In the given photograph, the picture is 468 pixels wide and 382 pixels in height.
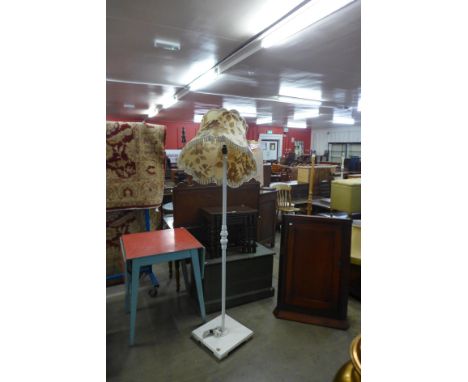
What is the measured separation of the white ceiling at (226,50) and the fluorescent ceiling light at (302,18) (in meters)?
0.10

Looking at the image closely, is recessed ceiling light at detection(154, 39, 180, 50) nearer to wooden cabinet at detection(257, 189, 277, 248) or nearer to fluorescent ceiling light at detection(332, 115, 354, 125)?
wooden cabinet at detection(257, 189, 277, 248)

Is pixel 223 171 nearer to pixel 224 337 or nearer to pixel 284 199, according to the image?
pixel 224 337

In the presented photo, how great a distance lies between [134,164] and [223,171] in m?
1.32

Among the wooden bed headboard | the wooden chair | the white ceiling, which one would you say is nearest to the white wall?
the white ceiling

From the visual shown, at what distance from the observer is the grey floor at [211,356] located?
1854 millimetres

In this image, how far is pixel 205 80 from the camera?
520cm

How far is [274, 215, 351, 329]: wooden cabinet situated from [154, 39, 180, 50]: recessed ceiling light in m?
2.55

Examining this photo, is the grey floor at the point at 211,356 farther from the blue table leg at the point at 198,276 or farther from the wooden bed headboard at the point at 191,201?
the wooden bed headboard at the point at 191,201

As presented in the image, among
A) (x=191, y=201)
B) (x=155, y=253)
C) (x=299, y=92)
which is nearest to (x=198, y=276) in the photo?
(x=155, y=253)

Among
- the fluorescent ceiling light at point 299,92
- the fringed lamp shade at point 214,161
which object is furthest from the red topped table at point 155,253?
the fluorescent ceiling light at point 299,92
